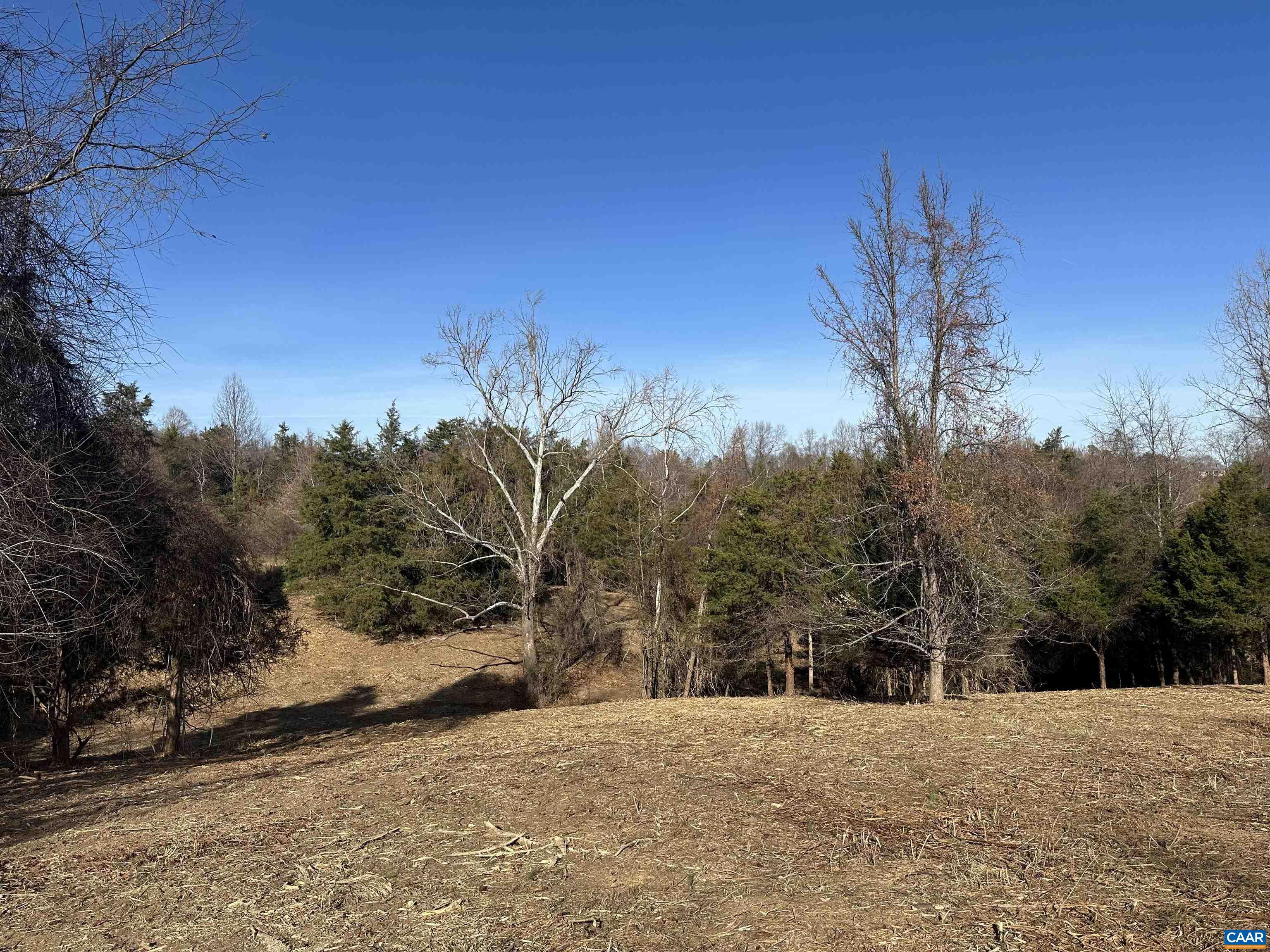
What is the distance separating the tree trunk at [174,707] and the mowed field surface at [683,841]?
2.68 meters

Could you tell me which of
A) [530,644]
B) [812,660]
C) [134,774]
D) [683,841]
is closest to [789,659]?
[812,660]

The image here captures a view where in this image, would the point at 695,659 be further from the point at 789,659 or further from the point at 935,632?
the point at 935,632

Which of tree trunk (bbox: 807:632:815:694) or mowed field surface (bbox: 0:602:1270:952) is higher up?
mowed field surface (bbox: 0:602:1270:952)

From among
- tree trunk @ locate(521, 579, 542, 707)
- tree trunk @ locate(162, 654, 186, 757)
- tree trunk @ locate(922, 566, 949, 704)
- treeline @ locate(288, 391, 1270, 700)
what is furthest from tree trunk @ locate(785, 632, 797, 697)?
tree trunk @ locate(162, 654, 186, 757)

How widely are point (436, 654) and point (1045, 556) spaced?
21.5 m

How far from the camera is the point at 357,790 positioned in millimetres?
Answer: 6352

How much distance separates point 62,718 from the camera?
33.9 feet

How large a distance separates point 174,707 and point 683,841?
952 cm

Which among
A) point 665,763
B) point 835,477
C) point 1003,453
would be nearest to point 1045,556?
point 835,477

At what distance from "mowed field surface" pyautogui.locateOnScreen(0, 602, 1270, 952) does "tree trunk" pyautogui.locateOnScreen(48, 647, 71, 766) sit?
1232 mm

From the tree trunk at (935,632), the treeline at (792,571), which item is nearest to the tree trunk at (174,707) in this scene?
the treeline at (792,571)

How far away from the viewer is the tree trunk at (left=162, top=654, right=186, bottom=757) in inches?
442

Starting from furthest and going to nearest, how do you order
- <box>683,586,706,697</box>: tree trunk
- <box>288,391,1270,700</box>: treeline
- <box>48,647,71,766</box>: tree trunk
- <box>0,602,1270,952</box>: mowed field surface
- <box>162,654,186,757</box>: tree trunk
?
<box>683,586,706,697</box>: tree trunk, <box>288,391,1270,700</box>: treeline, <box>162,654,186,757</box>: tree trunk, <box>48,647,71,766</box>: tree trunk, <box>0,602,1270,952</box>: mowed field surface

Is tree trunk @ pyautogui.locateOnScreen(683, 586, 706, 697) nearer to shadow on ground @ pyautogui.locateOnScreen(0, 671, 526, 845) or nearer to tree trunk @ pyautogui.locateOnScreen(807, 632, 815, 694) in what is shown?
tree trunk @ pyautogui.locateOnScreen(807, 632, 815, 694)
